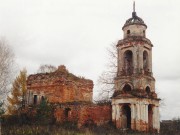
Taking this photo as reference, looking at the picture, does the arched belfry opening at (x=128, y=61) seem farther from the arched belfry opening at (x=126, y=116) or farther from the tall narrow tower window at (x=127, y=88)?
the arched belfry opening at (x=126, y=116)

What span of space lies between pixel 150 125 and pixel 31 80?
1188 cm

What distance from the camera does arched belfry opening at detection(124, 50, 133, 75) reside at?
24.3m

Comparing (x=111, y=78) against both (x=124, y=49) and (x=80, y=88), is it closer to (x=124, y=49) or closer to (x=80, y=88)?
(x=80, y=88)

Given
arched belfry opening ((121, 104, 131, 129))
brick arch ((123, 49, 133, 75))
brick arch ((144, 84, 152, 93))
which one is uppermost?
brick arch ((123, 49, 133, 75))

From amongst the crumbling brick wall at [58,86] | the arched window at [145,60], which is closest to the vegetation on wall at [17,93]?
the crumbling brick wall at [58,86]

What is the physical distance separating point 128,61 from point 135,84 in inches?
105

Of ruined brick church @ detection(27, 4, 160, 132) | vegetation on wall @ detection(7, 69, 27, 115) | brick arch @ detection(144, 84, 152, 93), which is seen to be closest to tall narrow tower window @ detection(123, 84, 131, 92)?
ruined brick church @ detection(27, 4, 160, 132)

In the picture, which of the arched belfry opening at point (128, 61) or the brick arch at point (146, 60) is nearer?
the arched belfry opening at point (128, 61)

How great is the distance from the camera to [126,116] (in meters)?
24.2

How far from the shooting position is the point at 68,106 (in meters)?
25.6

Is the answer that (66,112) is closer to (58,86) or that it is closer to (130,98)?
(58,86)

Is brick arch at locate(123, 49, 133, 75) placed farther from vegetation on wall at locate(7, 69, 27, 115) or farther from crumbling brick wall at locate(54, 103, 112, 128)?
vegetation on wall at locate(7, 69, 27, 115)

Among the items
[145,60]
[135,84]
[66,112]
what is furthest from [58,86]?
[145,60]

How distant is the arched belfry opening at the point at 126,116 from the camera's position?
77.4 ft
